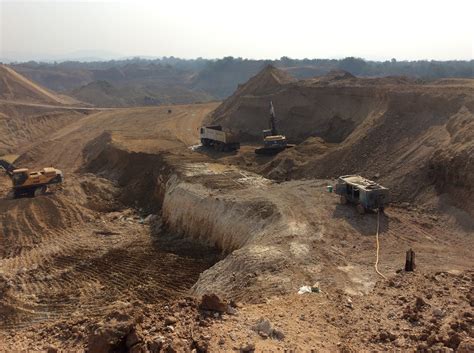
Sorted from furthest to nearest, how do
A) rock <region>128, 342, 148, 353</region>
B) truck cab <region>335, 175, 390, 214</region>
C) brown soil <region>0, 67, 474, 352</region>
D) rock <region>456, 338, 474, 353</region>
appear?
1. truck cab <region>335, 175, 390, 214</region>
2. brown soil <region>0, 67, 474, 352</region>
3. rock <region>128, 342, 148, 353</region>
4. rock <region>456, 338, 474, 353</region>

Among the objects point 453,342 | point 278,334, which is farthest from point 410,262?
point 278,334

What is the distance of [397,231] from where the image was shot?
1872cm

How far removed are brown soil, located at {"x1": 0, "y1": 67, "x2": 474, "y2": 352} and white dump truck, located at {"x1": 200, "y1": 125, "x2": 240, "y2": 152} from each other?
1236 mm

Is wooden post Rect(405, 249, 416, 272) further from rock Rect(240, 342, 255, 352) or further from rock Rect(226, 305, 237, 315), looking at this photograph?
rock Rect(240, 342, 255, 352)

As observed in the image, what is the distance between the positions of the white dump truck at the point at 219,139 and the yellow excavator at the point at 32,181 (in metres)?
12.0

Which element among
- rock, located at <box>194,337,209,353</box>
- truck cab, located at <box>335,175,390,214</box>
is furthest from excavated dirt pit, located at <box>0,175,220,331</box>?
truck cab, located at <box>335,175,390,214</box>

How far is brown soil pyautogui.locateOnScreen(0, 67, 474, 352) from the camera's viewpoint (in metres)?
10.6

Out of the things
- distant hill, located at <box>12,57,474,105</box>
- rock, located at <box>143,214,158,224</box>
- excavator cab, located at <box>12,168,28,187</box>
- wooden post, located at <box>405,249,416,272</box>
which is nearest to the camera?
wooden post, located at <box>405,249,416,272</box>

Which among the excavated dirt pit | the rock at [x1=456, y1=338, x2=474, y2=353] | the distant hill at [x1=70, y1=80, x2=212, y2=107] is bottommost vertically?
the excavated dirt pit

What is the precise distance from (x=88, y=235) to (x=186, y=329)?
51.7 feet

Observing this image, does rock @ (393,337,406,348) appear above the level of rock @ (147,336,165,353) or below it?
below

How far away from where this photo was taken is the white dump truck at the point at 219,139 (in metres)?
35.2

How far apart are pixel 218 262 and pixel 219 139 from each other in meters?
18.3

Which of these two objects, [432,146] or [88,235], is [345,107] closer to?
[432,146]
